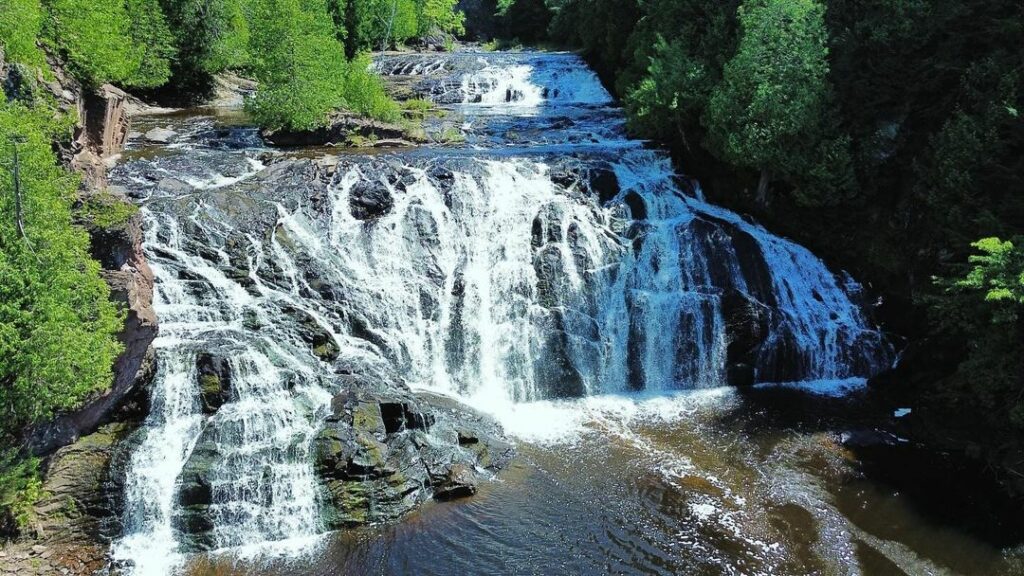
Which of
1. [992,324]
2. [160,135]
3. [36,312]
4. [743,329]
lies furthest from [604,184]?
[160,135]

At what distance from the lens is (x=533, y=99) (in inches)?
1515

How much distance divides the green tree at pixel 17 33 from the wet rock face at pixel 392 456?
10991 mm

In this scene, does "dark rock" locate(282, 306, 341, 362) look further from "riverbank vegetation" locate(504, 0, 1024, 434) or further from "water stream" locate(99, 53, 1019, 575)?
"riverbank vegetation" locate(504, 0, 1024, 434)

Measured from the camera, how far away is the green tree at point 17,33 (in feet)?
51.3

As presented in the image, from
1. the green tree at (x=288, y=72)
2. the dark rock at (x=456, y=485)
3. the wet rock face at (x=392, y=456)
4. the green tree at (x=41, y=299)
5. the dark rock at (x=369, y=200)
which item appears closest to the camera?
the green tree at (x=41, y=299)

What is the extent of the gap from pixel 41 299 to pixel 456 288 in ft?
34.1

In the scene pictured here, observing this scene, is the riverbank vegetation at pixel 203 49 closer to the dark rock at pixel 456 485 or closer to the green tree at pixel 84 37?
the green tree at pixel 84 37

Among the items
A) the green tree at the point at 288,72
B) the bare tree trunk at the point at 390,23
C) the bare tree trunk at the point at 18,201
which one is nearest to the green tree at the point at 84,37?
the green tree at the point at 288,72

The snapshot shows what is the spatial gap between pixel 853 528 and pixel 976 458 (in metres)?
4.80

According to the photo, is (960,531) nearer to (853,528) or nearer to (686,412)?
(853,528)

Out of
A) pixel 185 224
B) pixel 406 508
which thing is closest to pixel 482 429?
pixel 406 508

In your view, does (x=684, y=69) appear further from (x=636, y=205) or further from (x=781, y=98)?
(x=636, y=205)

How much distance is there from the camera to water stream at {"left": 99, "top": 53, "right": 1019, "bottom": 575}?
1342cm

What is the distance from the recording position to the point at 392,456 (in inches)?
580
